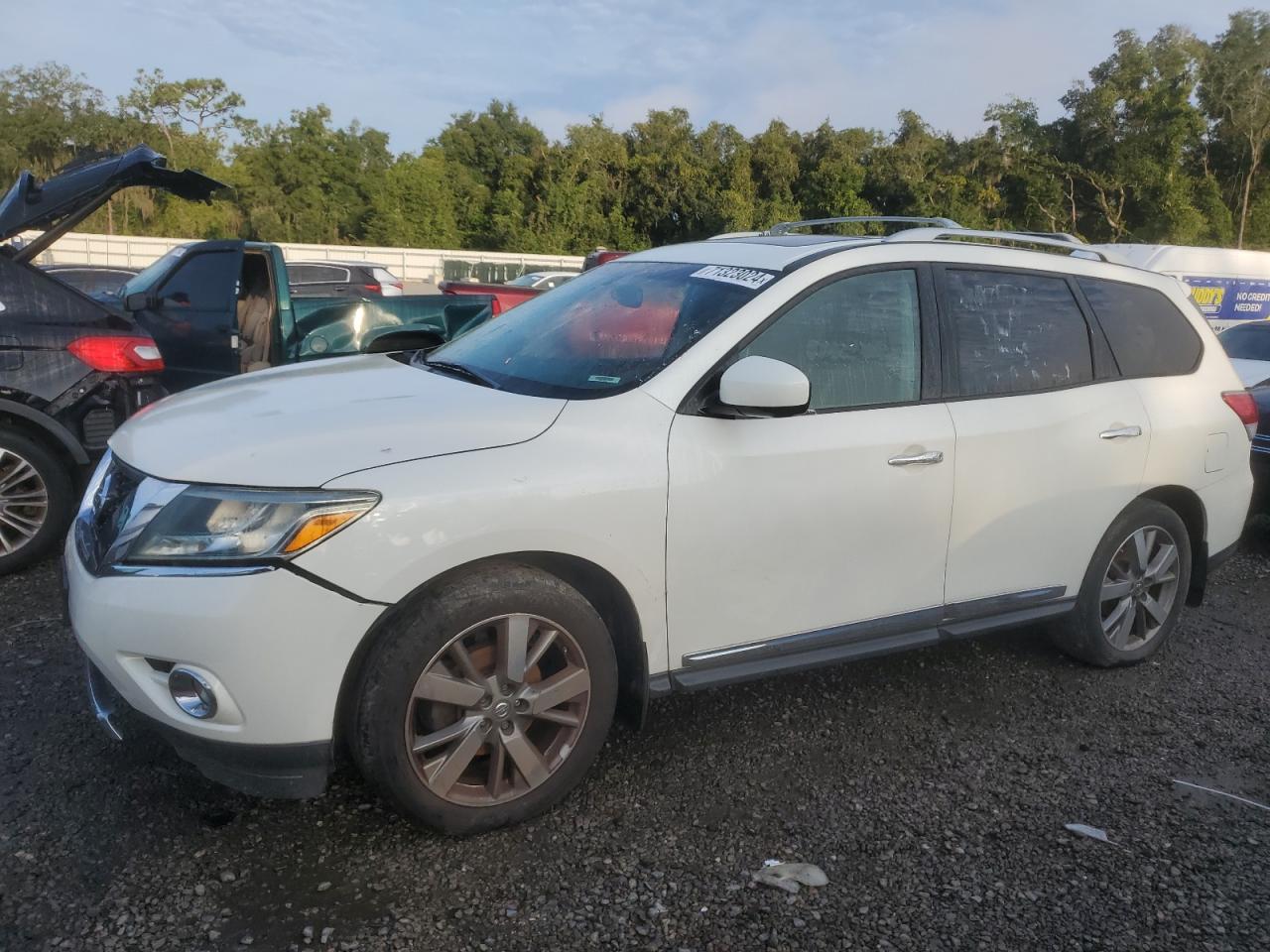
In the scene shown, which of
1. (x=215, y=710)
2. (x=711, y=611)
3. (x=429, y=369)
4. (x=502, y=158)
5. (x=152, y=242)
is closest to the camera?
(x=215, y=710)

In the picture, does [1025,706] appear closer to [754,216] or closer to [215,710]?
[215,710]

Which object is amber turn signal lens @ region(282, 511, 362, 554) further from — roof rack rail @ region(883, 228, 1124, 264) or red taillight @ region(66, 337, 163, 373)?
red taillight @ region(66, 337, 163, 373)

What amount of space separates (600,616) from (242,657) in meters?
1.01

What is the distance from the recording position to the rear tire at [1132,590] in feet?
13.3

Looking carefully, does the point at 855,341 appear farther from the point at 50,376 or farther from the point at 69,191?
the point at 69,191

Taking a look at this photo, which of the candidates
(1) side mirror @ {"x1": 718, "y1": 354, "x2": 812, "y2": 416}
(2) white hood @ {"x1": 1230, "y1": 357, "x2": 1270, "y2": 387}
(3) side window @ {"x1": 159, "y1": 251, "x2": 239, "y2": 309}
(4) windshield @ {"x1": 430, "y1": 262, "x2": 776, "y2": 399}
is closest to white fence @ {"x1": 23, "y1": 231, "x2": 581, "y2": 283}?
(3) side window @ {"x1": 159, "y1": 251, "x2": 239, "y2": 309}

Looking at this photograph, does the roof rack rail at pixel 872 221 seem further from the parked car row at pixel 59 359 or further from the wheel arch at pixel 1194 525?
the parked car row at pixel 59 359

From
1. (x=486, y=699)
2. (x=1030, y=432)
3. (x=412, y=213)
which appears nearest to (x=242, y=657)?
(x=486, y=699)

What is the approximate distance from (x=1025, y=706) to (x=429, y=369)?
8.75 ft

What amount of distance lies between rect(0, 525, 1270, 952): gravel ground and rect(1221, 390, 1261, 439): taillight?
4.39 ft

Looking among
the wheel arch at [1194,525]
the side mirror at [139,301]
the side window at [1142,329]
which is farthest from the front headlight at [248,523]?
the side mirror at [139,301]

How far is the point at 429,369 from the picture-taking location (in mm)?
3479

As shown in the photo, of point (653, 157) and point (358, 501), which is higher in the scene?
point (653, 157)

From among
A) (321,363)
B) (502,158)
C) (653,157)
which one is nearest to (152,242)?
(653,157)
